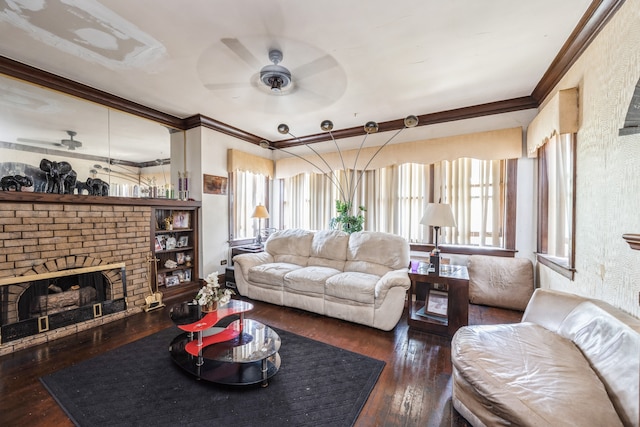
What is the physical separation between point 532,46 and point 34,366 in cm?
503

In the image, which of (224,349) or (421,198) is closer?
(224,349)

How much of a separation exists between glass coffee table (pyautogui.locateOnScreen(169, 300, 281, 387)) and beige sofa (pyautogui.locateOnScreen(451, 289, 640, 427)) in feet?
4.41

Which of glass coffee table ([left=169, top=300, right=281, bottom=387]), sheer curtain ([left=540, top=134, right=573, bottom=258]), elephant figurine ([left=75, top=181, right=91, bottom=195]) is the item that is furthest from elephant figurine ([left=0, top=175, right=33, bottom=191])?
sheer curtain ([left=540, top=134, right=573, bottom=258])

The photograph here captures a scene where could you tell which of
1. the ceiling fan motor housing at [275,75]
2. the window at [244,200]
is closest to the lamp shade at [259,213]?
the window at [244,200]

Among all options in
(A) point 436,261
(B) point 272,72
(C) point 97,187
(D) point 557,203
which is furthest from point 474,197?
(C) point 97,187

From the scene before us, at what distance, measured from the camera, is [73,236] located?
2812mm

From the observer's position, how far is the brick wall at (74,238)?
2.43 meters

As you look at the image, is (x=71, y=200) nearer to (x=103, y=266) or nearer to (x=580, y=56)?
(x=103, y=266)

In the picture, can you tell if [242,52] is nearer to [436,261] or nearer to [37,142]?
[37,142]

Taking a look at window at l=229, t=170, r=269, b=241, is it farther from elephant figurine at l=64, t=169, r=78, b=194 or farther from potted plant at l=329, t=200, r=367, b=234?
elephant figurine at l=64, t=169, r=78, b=194

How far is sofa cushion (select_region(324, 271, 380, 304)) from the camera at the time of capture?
282 cm

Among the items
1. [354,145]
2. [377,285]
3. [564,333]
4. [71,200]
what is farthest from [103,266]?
A: [564,333]

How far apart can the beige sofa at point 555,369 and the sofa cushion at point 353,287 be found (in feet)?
3.51

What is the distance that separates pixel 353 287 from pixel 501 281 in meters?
2.01
